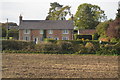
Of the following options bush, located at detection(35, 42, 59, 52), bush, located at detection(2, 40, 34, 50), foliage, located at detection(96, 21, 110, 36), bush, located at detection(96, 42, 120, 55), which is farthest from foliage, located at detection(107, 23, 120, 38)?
bush, located at detection(2, 40, 34, 50)

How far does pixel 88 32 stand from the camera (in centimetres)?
6066

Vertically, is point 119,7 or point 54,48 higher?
point 119,7

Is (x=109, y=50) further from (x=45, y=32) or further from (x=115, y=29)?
(x=45, y=32)

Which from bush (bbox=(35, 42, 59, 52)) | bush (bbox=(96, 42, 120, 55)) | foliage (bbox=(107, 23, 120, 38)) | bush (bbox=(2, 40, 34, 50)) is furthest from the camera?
foliage (bbox=(107, 23, 120, 38))

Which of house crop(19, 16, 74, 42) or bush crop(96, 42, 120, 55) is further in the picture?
house crop(19, 16, 74, 42)

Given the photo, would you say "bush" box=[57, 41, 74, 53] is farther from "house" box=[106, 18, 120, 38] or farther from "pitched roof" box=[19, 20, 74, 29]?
"pitched roof" box=[19, 20, 74, 29]

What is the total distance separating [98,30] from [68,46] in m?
Answer: 24.0

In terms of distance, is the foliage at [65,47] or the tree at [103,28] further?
the tree at [103,28]

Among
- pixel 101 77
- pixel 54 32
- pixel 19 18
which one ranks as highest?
pixel 19 18

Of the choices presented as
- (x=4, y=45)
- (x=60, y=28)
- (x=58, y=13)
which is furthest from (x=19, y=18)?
(x=4, y=45)

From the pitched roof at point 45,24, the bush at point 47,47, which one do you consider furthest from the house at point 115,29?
the pitched roof at point 45,24

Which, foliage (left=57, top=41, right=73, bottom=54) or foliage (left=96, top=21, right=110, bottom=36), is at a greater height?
foliage (left=96, top=21, right=110, bottom=36)

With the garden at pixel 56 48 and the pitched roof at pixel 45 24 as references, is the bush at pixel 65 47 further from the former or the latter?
the pitched roof at pixel 45 24

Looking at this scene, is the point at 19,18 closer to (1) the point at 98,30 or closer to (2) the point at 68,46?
(1) the point at 98,30
